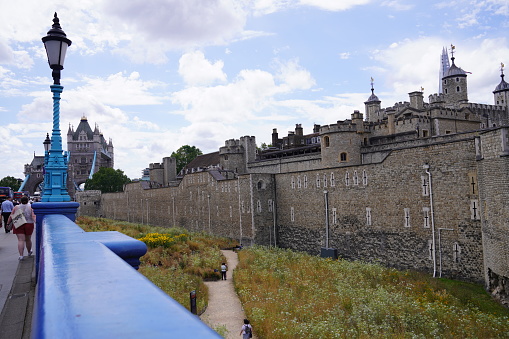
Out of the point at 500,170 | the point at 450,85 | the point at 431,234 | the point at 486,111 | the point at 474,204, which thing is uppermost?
the point at 450,85

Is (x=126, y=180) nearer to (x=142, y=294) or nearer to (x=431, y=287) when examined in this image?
(x=431, y=287)

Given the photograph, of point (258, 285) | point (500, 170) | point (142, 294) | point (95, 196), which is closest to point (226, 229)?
point (258, 285)

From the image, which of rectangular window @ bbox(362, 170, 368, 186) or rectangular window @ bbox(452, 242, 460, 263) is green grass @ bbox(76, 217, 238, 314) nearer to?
rectangular window @ bbox(362, 170, 368, 186)

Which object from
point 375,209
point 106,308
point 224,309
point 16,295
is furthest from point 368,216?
point 106,308

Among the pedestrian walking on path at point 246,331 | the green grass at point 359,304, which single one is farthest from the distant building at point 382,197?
the pedestrian walking on path at point 246,331

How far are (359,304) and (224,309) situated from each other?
5.20 meters

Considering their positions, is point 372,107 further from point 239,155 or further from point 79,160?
point 79,160

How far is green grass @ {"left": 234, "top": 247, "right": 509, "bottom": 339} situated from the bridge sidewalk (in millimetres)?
7172

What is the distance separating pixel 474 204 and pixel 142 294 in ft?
71.5

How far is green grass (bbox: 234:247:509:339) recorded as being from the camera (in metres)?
13.0

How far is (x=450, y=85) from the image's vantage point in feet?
208

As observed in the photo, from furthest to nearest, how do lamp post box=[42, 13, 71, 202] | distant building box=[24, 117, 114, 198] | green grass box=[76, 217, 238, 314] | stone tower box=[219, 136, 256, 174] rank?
distant building box=[24, 117, 114, 198]
stone tower box=[219, 136, 256, 174]
green grass box=[76, 217, 238, 314]
lamp post box=[42, 13, 71, 202]

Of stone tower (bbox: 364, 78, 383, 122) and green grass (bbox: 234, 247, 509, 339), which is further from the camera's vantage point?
stone tower (bbox: 364, 78, 383, 122)

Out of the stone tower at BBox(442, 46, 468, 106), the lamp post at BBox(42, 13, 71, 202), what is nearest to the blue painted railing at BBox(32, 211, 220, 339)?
the lamp post at BBox(42, 13, 71, 202)
